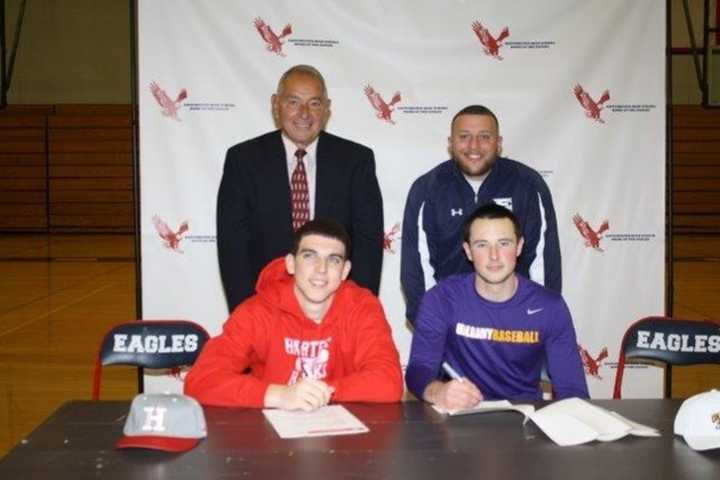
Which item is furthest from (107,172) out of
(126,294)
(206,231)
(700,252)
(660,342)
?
(660,342)

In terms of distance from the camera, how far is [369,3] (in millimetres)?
5012

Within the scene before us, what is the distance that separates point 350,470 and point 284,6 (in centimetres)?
354

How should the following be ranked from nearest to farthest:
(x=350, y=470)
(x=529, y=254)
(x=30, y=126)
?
(x=350, y=470) → (x=529, y=254) → (x=30, y=126)

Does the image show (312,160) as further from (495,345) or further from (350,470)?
(350,470)

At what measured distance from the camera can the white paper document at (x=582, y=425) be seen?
221cm

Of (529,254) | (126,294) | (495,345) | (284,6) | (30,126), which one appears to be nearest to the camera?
(495,345)

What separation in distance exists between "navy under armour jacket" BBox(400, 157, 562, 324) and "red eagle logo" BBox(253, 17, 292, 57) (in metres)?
1.40

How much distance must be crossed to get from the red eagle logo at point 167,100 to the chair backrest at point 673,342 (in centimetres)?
280

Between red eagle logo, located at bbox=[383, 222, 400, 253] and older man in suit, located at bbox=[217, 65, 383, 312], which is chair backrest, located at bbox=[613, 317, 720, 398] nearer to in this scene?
older man in suit, located at bbox=[217, 65, 383, 312]

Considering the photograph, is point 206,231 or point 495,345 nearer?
point 495,345

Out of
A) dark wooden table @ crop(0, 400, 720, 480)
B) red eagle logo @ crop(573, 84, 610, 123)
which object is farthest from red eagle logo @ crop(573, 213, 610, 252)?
dark wooden table @ crop(0, 400, 720, 480)

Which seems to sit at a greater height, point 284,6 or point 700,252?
point 284,6

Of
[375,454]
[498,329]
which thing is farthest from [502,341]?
[375,454]

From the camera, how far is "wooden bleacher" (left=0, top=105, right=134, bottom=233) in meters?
15.1
